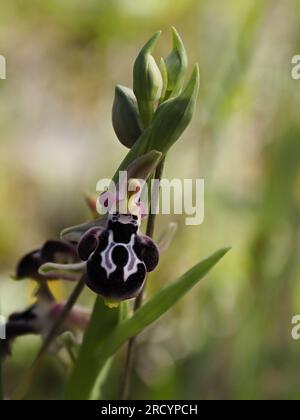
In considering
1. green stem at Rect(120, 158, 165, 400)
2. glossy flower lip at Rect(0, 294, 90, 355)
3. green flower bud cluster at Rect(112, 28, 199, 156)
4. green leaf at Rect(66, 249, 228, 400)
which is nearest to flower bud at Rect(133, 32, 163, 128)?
green flower bud cluster at Rect(112, 28, 199, 156)

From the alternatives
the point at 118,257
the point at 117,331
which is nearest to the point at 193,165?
the point at 117,331

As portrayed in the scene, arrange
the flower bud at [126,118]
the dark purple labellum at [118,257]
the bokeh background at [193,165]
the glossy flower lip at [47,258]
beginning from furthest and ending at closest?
the bokeh background at [193,165] → the glossy flower lip at [47,258] → the flower bud at [126,118] → the dark purple labellum at [118,257]

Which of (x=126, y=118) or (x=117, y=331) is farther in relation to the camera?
(x=117, y=331)

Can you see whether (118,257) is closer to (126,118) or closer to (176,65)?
(126,118)

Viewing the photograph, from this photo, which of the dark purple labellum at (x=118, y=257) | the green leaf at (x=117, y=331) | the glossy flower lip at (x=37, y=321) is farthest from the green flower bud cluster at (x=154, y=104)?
the glossy flower lip at (x=37, y=321)

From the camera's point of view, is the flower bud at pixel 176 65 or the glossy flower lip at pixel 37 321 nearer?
the flower bud at pixel 176 65

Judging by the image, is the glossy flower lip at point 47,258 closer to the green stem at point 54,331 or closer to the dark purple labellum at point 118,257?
the green stem at point 54,331
